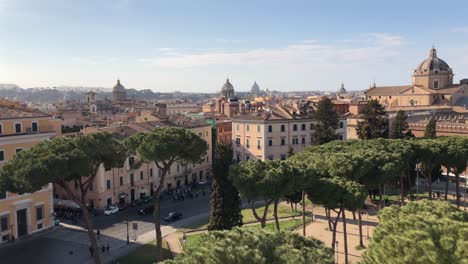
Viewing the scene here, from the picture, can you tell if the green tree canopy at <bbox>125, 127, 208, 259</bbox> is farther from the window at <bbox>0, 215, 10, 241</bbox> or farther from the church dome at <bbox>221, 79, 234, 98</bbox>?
the church dome at <bbox>221, 79, 234, 98</bbox>

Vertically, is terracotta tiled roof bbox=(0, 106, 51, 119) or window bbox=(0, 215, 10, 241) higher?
terracotta tiled roof bbox=(0, 106, 51, 119)

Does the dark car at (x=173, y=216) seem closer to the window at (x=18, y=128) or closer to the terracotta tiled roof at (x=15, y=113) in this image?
the terracotta tiled roof at (x=15, y=113)

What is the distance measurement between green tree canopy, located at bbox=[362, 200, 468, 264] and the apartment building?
31393 millimetres

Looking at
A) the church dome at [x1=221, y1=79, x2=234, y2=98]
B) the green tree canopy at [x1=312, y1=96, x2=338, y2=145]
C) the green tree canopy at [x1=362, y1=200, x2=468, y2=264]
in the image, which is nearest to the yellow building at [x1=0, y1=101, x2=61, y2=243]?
the green tree canopy at [x1=312, y1=96, x2=338, y2=145]

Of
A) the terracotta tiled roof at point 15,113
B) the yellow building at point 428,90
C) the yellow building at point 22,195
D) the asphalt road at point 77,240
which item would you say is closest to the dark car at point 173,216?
the asphalt road at point 77,240

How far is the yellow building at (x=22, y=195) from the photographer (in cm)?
3709

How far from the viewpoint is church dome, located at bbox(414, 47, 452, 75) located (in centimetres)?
9900

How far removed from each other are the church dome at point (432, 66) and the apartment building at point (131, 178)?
6017cm

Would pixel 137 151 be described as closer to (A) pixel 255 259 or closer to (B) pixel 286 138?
(A) pixel 255 259

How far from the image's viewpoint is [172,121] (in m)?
66.5

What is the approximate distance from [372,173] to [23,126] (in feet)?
97.4

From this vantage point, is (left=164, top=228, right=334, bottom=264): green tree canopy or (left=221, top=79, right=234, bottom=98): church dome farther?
(left=221, top=79, right=234, bottom=98): church dome

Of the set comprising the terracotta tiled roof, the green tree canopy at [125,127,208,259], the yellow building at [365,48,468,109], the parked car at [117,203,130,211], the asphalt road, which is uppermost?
the yellow building at [365,48,468,109]

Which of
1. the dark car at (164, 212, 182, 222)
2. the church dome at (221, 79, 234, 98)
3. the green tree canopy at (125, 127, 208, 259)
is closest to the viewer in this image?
the green tree canopy at (125, 127, 208, 259)
